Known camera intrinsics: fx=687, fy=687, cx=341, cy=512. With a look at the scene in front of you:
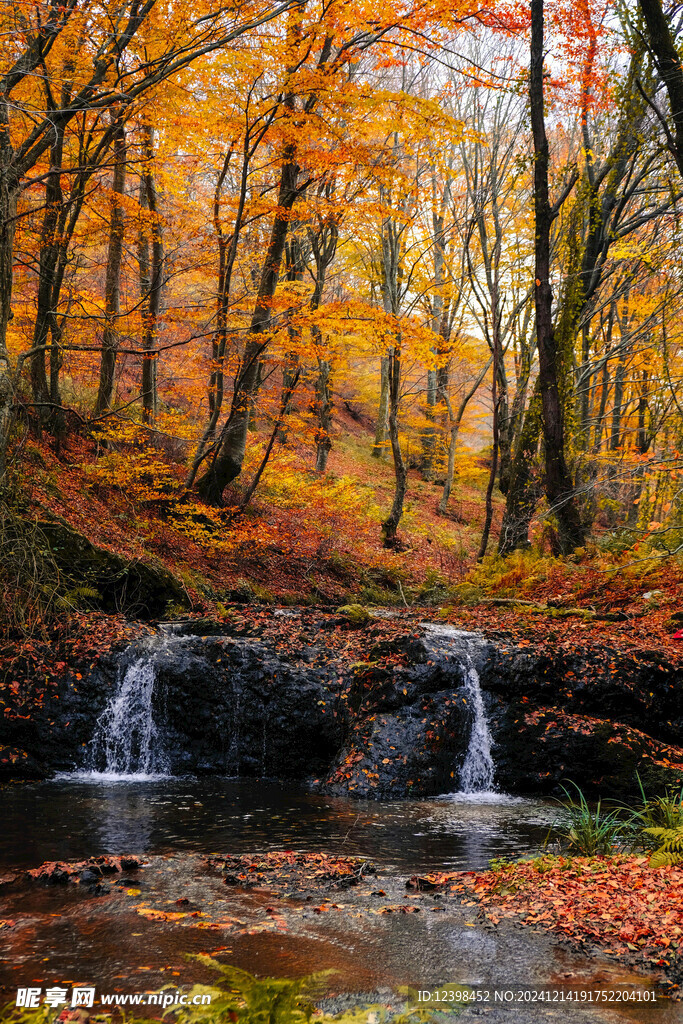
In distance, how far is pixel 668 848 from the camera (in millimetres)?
4602

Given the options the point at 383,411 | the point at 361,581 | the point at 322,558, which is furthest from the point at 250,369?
the point at 383,411

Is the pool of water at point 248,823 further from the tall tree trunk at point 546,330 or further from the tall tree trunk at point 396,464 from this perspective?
the tall tree trunk at point 396,464

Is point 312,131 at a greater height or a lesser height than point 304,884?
greater

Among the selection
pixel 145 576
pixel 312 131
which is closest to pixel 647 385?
pixel 312 131

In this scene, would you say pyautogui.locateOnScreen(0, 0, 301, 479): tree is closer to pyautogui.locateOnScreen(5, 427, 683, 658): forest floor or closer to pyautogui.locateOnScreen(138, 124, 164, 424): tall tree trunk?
pyautogui.locateOnScreen(138, 124, 164, 424): tall tree trunk

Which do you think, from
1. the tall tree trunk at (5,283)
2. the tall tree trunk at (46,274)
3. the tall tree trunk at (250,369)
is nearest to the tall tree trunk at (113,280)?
the tall tree trunk at (46,274)

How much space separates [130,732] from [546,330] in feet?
32.3

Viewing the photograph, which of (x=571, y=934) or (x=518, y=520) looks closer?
(x=571, y=934)

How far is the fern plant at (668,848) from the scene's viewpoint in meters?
4.41

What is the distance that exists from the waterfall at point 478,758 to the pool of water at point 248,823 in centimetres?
22

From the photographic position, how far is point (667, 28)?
734 cm

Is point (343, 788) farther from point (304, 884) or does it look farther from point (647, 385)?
point (647, 385)

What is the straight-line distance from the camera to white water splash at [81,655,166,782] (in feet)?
26.1

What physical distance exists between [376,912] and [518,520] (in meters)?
9.93
